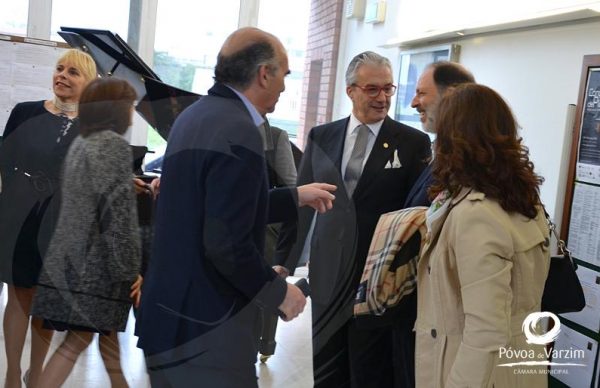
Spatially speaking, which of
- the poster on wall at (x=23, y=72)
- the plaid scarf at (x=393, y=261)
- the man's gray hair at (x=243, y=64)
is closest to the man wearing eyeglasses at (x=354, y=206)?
the plaid scarf at (x=393, y=261)

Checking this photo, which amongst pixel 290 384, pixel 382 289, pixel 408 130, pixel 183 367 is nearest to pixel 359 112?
pixel 408 130

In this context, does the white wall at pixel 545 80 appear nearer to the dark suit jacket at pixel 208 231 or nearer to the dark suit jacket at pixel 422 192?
the dark suit jacket at pixel 422 192

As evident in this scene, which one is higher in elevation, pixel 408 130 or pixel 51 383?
pixel 408 130

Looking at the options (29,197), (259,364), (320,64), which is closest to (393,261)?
(29,197)

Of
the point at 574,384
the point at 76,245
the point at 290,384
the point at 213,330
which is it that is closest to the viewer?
the point at 213,330

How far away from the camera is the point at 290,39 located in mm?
6129

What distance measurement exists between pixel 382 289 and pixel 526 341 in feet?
1.35

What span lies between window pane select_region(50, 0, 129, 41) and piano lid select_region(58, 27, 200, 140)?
2306 mm

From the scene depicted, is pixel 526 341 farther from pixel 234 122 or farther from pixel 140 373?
pixel 140 373

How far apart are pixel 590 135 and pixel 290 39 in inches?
166

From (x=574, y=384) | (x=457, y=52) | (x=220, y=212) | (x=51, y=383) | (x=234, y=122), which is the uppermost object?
(x=457, y=52)

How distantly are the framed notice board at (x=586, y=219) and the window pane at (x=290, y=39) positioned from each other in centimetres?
372

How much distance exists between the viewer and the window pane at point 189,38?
17.9 ft

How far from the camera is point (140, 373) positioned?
3043 millimetres
